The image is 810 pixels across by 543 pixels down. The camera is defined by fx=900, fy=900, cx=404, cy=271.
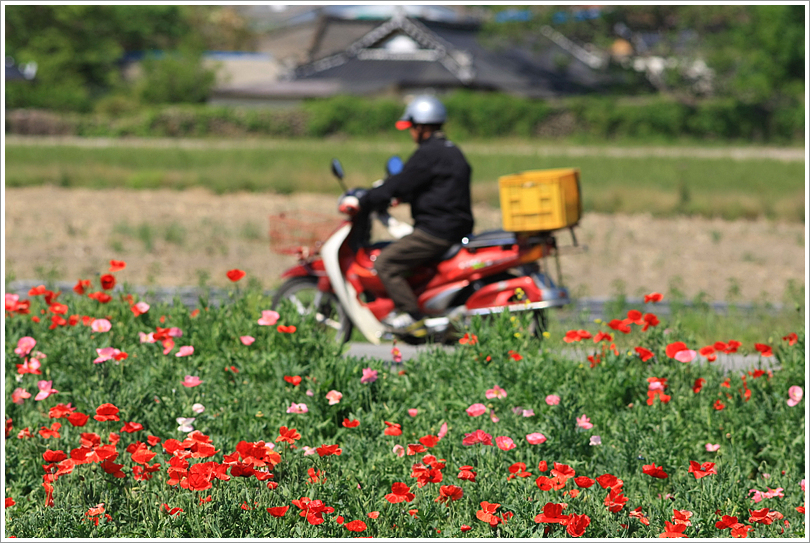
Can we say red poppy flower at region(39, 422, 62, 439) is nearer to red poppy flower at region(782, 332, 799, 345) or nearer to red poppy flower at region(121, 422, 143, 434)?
red poppy flower at region(121, 422, 143, 434)

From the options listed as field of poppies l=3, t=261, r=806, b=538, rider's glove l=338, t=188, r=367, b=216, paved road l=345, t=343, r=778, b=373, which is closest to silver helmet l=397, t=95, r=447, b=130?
rider's glove l=338, t=188, r=367, b=216

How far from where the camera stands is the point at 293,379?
420 centimetres

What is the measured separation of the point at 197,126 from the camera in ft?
129

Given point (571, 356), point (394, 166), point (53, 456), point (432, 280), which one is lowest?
point (432, 280)

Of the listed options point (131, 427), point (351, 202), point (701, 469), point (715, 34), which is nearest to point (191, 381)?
point (131, 427)

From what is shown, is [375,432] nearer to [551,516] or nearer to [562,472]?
[562,472]

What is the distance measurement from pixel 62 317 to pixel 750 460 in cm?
378

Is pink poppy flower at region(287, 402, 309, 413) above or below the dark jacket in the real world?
below

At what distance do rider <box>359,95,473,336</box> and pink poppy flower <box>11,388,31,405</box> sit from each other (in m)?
2.53

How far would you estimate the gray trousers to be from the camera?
605 centimetres

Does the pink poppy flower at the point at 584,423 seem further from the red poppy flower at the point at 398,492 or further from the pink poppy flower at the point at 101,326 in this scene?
the pink poppy flower at the point at 101,326

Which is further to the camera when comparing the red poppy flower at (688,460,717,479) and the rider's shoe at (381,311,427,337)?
the rider's shoe at (381,311,427,337)

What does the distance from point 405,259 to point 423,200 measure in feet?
1.36

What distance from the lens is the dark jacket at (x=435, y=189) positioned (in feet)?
19.5
